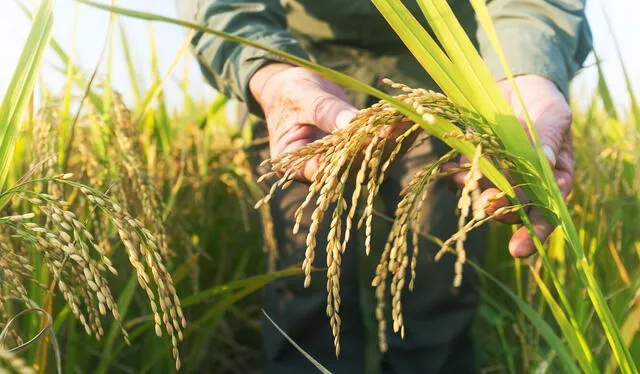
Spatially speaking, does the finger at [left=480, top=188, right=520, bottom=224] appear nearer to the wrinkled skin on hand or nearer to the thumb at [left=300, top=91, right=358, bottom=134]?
the wrinkled skin on hand

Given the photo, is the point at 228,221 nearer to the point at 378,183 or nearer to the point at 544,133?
the point at 544,133

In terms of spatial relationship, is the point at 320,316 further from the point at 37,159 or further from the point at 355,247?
the point at 37,159

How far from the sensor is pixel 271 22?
2029 millimetres

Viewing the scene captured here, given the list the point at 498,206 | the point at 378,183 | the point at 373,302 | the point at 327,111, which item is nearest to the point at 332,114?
the point at 327,111

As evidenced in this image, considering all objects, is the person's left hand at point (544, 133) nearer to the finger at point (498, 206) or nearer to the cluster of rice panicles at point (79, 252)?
the finger at point (498, 206)

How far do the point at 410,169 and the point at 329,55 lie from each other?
1.40 feet

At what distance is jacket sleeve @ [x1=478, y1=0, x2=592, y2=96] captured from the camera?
173cm

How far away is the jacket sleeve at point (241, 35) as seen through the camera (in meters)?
1.86

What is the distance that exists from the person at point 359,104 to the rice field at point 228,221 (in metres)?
0.10

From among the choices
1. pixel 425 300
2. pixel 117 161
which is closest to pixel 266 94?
pixel 117 161

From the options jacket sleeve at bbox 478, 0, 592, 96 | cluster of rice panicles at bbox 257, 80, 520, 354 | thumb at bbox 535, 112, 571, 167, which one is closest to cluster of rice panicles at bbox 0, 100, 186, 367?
cluster of rice panicles at bbox 257, 80, 520, 354

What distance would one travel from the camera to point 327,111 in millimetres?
1429

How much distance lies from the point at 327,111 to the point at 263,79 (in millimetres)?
404

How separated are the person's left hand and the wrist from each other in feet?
1.62
